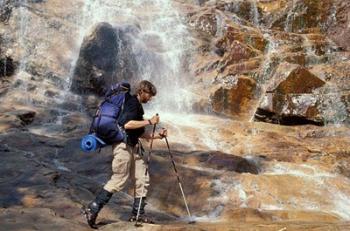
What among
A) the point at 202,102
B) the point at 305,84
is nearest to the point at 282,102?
the point at 305,84

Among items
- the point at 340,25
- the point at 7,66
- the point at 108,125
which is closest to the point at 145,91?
the point at 108,125

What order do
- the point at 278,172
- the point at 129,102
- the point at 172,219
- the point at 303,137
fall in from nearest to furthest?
1. the point at 129,102
2. the point at 172,219
3. the point at 278,172
4. the point at 303,137

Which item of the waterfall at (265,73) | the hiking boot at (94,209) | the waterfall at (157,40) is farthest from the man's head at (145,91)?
the waterfall at (157,40)

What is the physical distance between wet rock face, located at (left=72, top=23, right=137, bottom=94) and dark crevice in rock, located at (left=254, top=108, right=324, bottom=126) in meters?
6.00

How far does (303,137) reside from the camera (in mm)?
17969

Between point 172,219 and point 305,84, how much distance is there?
11651 mm

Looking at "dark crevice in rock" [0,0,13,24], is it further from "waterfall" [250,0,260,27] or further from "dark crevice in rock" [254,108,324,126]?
"dark crevice in rock" [254,108,324,126]

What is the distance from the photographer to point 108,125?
23.0ft

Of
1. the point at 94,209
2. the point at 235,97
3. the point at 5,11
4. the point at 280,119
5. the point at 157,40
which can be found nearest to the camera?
the point at 94,209

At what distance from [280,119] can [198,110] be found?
11.6 ft

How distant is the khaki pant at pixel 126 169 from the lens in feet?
23.4

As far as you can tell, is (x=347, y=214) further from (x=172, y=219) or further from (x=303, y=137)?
(x=303, y=137)

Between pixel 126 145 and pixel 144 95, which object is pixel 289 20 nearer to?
pixel 144 95

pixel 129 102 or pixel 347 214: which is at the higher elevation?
pixel 129 102
